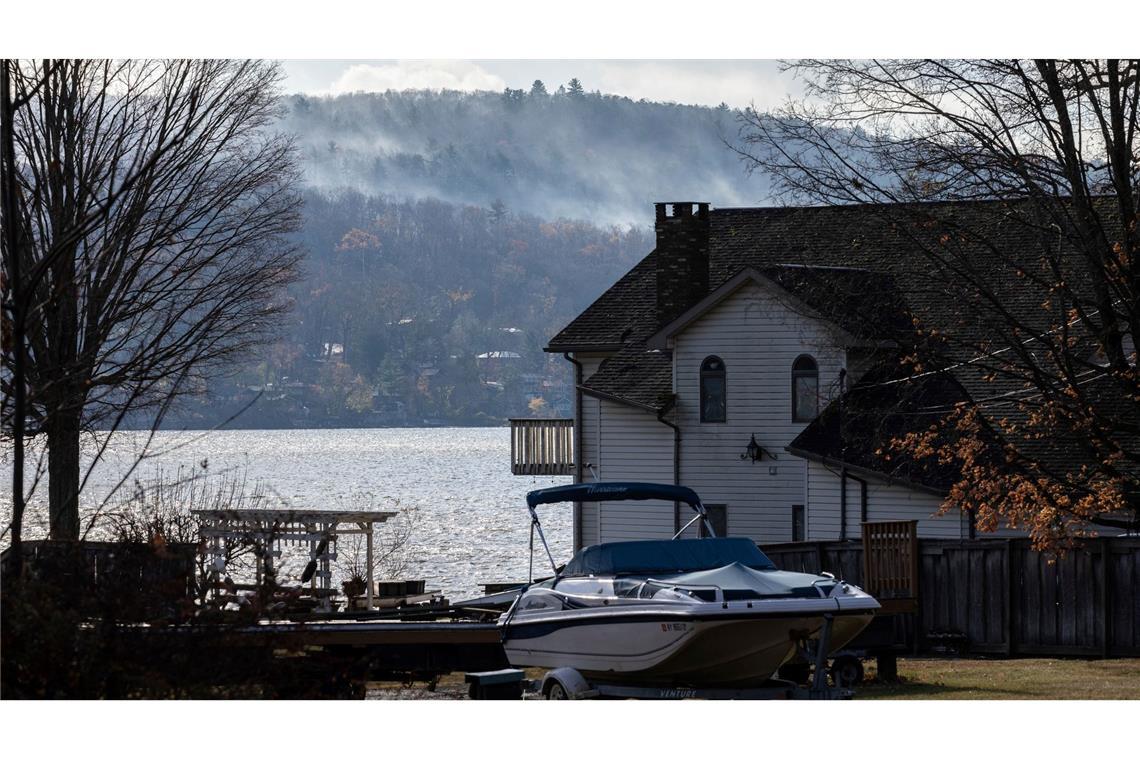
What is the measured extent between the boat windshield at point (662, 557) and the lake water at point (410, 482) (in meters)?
4.18

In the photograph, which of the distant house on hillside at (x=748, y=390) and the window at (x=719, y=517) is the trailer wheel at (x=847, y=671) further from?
the window at (x=719, y=517)

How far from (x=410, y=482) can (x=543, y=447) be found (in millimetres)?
89852

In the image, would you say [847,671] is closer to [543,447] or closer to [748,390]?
[748,390]

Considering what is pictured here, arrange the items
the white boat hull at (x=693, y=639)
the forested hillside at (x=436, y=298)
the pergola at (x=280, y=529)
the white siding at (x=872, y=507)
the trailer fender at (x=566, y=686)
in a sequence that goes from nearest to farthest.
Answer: the white boat hull at (x=693, y=639)
the trailer fender at (x=566, y=686)
the pergola at (x=280, y=529)
the white siding at (x=872, y=507)
the forested hillside at (x=436, y=298)

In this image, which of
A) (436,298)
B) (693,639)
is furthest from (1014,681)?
(436,298)

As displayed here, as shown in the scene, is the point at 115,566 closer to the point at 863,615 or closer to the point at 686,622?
the point at 686,622

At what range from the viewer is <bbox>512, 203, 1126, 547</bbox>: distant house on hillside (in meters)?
29.6

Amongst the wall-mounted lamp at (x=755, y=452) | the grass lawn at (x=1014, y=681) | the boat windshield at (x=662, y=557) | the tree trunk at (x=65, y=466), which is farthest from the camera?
the wall-mounted lamp at (x=755, y=452)

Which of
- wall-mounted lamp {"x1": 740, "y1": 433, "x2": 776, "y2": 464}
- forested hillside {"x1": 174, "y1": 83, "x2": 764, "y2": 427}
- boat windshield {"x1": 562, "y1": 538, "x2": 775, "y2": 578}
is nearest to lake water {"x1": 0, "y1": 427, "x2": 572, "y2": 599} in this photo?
boat windshield {"x1": 562, "y1": 538, "x2": 775, "y2": 578}

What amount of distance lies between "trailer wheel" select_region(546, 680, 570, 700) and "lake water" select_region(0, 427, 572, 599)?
4088 mm

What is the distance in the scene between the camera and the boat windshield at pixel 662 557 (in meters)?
16.2

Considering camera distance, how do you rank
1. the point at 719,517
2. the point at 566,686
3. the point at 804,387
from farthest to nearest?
1. the point at 719,517
2. the point at 804,387
3. the point at 566,686

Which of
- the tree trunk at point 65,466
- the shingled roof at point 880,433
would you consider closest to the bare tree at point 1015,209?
the shingled roof at point 880,433

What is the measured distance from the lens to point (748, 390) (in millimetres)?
34688
